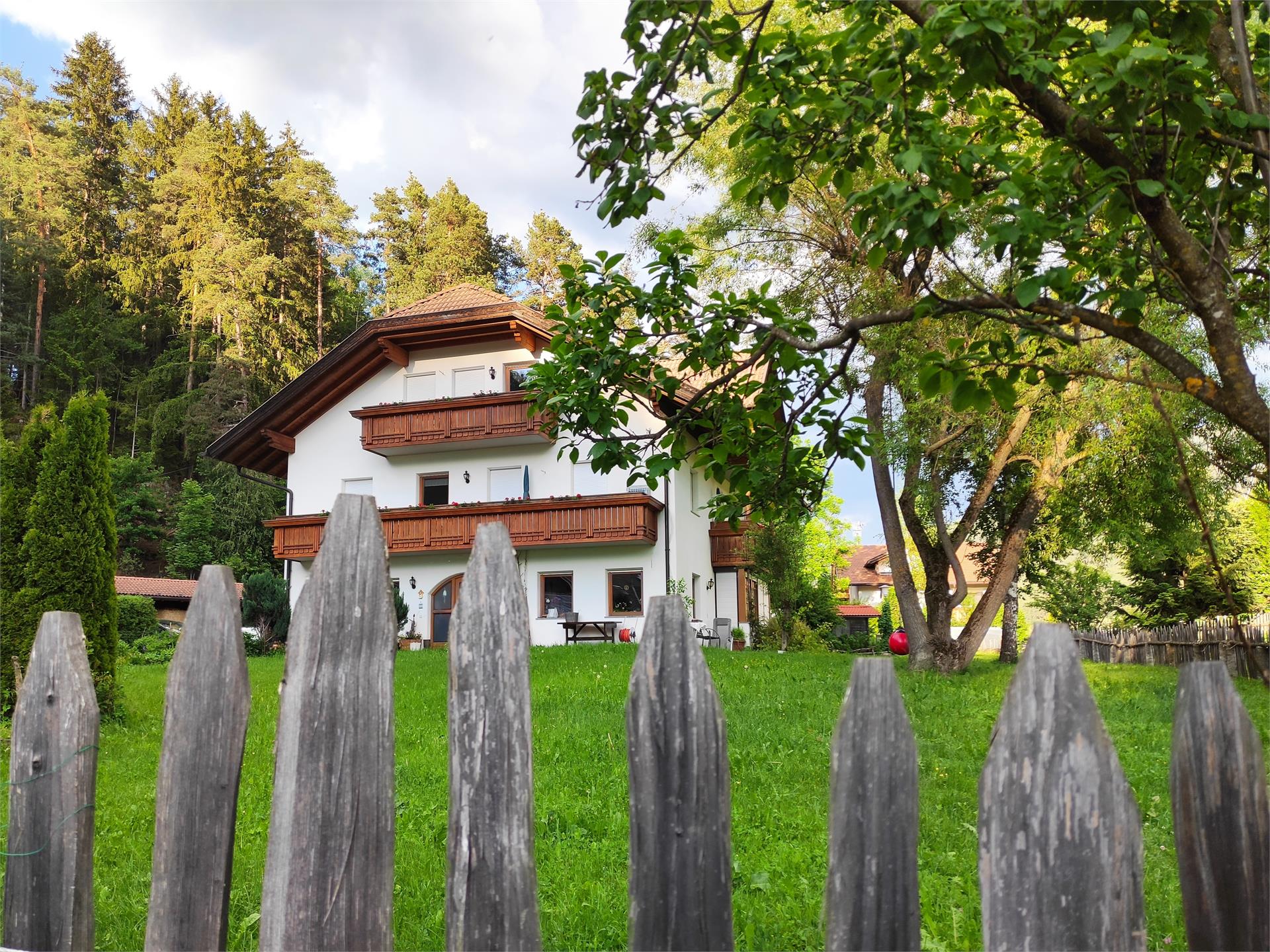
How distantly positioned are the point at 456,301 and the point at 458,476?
5203 mm

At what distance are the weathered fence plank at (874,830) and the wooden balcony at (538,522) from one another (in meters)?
22.1

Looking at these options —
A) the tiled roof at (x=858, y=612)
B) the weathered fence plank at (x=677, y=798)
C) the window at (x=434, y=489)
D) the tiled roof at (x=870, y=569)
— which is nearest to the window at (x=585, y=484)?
the window at (x=434, y=489)

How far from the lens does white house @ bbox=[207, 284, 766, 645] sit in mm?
25047

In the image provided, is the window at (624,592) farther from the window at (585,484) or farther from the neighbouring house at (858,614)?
the neighbouring house at (858,614)

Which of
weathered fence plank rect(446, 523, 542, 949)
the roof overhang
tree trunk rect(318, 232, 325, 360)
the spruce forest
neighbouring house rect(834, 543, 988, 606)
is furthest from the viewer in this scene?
neighbouring house rect(834, 543, 988, 606)

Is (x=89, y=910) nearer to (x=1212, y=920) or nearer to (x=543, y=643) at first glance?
(x=1212, y=920)

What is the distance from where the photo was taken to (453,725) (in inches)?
73.9

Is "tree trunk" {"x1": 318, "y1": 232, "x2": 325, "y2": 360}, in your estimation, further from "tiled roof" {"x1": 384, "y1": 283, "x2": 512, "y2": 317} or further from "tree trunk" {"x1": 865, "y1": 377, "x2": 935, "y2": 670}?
"tree trunk" {"x1": 865, "y1": 377, "x2": 935, "y2": 670}

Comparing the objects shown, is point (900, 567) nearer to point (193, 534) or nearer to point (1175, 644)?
point (1175, 644)

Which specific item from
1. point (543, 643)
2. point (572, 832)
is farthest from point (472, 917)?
point (543, 643)

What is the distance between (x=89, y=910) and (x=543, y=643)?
922 inches

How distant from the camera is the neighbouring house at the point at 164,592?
34.6 meters

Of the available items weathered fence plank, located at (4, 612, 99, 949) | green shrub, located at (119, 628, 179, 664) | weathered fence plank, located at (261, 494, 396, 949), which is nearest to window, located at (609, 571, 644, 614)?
green shrub, located at (119, 628, 179, 664)

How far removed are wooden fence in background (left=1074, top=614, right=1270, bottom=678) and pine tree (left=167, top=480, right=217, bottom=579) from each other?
32496 millimetres
